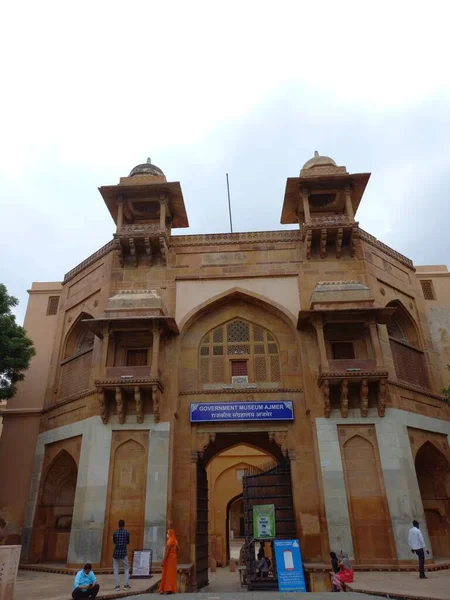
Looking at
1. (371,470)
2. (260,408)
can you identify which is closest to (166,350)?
(260,408)

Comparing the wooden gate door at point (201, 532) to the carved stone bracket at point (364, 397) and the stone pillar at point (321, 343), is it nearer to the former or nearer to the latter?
the stone pillar at point (321, 343)

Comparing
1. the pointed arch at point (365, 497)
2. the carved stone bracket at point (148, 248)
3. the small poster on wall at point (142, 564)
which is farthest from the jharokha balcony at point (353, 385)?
the carved stone bracket at point (148, 248)

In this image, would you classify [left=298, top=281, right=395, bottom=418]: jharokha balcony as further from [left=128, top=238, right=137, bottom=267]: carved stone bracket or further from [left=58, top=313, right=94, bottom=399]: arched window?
[left=58, top=313, right=94, bottom=399]: arched window

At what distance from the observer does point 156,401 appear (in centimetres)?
1156

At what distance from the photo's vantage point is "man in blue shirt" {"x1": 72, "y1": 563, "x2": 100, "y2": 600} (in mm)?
7082

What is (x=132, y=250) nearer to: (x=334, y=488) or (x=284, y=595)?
(x=334, y=488)

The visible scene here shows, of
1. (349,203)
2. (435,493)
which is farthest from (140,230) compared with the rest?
(435,493)

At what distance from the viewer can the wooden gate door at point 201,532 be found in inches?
442

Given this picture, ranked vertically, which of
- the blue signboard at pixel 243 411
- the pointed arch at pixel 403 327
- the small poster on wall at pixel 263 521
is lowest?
the small poster on wall at pixel 263 521

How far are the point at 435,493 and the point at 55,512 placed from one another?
10.3m

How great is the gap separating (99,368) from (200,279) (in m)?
3.79

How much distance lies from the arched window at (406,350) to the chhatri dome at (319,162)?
495 cm

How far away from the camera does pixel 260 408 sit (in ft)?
39.3

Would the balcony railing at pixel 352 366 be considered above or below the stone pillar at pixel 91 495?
above
